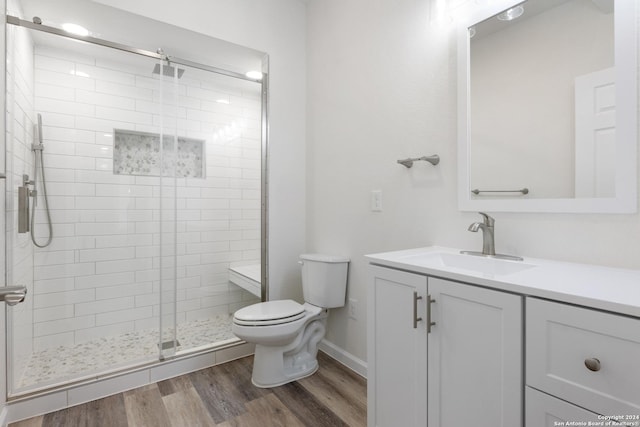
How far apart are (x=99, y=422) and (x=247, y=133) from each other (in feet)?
6.60

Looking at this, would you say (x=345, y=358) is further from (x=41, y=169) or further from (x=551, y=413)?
(x=41, y=169)

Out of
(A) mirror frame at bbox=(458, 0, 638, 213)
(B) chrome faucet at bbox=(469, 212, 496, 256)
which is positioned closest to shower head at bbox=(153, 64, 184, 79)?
(B) chrome faucet at bbox=(469, 212, 496, 256)

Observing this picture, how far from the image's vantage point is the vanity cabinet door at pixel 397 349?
1088mm

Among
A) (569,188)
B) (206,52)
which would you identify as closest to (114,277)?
(206,52)

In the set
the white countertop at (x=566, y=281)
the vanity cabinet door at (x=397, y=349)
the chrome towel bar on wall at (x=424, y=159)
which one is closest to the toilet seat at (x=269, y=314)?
the vanity cabinet door at (x=397, y=349)

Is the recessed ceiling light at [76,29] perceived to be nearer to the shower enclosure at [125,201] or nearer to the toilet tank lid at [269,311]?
the shower enclosure at [125,201]

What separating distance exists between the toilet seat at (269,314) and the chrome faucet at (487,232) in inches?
44.3

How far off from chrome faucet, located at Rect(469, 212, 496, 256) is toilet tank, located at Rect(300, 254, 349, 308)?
96cm

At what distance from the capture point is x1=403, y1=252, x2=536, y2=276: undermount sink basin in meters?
1.16

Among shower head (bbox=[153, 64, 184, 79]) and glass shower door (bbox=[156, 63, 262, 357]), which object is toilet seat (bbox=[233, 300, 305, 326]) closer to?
glass shower door (bbox=[156, 63, 262, 357])

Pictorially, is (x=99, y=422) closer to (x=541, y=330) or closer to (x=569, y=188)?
(x=541, y=330)

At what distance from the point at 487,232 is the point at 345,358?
1.32m

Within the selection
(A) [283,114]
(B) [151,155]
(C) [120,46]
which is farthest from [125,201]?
(A) [283,114]

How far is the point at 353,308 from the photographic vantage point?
2.08m
